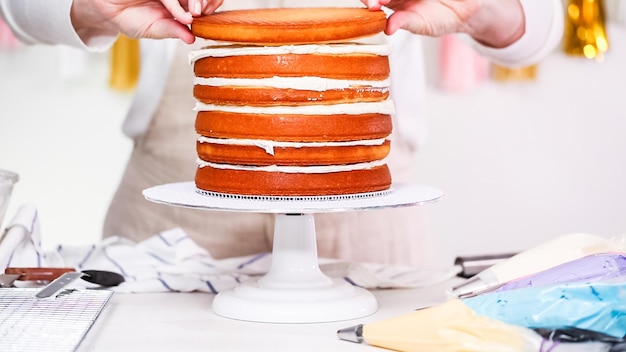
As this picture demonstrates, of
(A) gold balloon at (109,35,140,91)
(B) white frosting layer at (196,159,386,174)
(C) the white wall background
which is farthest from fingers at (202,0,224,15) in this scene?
(C) the white wall background

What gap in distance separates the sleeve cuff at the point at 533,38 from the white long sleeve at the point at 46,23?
1.92 feet

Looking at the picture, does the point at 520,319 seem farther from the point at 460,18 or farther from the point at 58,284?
the point at 460,18

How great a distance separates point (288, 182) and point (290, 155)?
28mm

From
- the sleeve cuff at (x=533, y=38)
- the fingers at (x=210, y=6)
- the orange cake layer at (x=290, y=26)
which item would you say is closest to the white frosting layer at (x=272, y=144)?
the orange cake layer at (x=290, y=26)

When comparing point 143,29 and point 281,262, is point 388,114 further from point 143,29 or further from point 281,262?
point 143,29

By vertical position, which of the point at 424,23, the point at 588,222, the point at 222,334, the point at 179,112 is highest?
the point at 424,23

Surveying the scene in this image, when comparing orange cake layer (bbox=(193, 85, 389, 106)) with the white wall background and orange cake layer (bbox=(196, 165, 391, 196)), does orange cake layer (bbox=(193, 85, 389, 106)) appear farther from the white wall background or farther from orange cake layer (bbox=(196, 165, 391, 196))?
the white wall background

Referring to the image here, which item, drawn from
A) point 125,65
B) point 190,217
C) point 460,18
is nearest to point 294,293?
point 460,18

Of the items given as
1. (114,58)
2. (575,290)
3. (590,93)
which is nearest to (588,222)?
(590,93)

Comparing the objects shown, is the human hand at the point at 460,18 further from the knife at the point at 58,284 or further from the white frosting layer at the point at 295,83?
the knife at the point at 58,284

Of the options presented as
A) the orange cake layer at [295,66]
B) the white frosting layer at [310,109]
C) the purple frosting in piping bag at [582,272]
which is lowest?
the purple frosting in piping bag at [582,272]

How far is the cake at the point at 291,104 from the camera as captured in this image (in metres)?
1.05

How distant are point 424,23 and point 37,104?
2.34 m

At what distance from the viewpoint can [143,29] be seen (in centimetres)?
130
